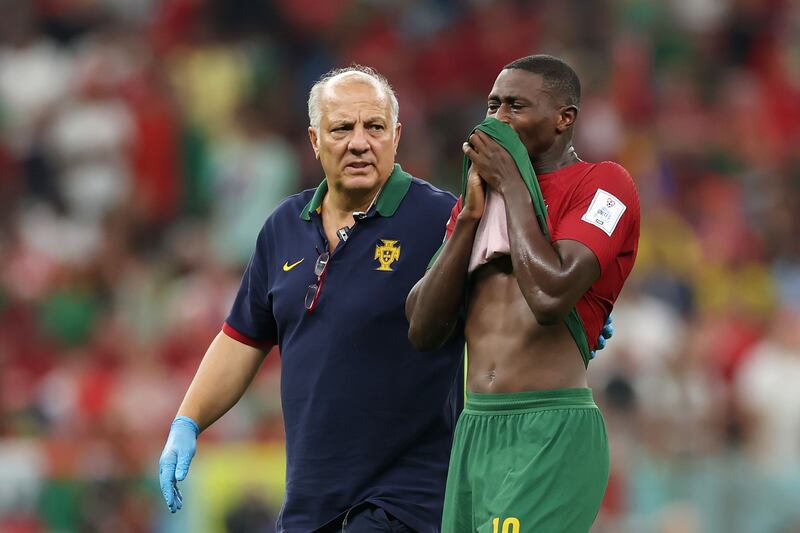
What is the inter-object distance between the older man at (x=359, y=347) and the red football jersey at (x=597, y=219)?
3.02 feet

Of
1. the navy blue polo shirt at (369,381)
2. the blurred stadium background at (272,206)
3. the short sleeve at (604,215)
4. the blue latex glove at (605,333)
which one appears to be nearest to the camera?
the short sleeve at (604,215)

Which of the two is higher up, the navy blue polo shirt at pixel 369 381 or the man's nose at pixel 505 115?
the man's nose at pixel 505 115

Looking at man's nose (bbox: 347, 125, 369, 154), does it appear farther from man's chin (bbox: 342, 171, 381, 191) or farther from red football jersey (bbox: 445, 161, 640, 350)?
red football jersey (bbox: 445, 161, 640, 350)

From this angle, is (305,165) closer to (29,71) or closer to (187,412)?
(29,71)

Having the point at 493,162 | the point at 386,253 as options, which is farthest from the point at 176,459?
the point at 493,162

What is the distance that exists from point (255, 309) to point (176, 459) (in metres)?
0.62

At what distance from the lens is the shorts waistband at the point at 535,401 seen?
4.57 m

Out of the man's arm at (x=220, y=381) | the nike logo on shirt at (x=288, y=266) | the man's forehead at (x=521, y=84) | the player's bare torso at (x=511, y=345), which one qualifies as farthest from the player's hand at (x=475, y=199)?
the man's arm at (x=220, y=381)

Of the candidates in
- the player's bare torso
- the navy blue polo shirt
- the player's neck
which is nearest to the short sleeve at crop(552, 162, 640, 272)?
the player's neck

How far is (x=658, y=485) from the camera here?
9.49m

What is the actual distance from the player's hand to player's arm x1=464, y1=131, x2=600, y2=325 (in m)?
0.07

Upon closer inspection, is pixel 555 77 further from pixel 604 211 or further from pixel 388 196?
pixel 388 196

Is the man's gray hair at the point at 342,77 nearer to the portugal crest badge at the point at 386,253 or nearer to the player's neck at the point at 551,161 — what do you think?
the portugal crest badge at the point at 386,253

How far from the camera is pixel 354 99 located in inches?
219
